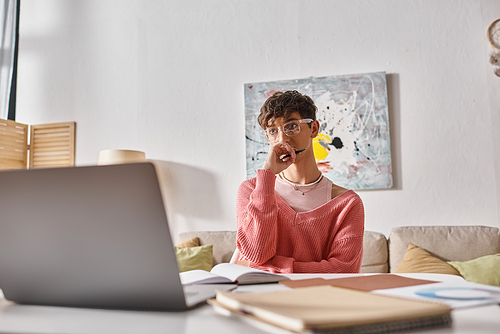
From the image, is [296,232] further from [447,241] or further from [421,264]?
[447,241]

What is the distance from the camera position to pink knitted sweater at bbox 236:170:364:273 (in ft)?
4.38

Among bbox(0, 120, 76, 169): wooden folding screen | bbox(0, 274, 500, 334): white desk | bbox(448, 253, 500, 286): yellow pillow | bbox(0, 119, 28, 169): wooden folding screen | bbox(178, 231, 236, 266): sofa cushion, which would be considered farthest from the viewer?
bbox(0, 120, 76, 169): wooden folding screen

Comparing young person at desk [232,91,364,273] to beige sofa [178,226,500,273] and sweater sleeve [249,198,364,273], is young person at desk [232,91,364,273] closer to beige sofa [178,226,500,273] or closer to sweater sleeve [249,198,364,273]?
sweater sleeve [249,198,364,273]

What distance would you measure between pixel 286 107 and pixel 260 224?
0.44 m

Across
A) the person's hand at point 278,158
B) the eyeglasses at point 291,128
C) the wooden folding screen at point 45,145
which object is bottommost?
the person's hand at point 278,158

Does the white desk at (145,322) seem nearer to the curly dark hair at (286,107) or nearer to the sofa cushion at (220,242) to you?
the curly dark hair at (286,107)

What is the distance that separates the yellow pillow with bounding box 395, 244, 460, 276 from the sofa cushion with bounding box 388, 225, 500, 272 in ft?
0.26

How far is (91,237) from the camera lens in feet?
1.75

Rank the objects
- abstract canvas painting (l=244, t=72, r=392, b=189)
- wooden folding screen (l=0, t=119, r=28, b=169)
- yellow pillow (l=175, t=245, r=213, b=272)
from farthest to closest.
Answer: wooden folding screen (l=0, t=119, r=28, b=169)
abstract canvas painting (l=244, t=72, r=392, b=189)
yellow pillow (l=175, t=245, r=213, b=272)

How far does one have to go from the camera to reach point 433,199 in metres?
3.02

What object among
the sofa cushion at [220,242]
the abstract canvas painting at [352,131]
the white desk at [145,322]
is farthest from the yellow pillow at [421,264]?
the white desk at [145,322]

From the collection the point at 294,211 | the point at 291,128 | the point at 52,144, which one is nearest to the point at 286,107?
the point at 291,128

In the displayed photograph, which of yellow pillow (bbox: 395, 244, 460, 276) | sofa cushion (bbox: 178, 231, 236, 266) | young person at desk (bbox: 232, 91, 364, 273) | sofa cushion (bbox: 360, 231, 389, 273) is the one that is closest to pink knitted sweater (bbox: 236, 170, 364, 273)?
young person at desk (bbox: 232, 91, 364, 273)

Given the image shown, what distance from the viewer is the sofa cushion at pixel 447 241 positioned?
2623 mm
